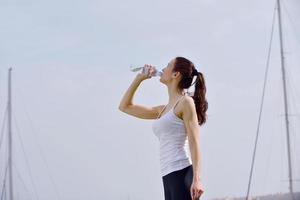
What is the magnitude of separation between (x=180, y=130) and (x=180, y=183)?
11.2 inches

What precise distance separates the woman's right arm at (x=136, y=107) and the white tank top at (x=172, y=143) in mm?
418

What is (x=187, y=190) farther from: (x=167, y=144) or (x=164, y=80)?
(x=164, y=80)

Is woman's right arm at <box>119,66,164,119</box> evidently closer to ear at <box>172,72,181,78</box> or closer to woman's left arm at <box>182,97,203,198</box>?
ear at <box>172,72,181,78</box>

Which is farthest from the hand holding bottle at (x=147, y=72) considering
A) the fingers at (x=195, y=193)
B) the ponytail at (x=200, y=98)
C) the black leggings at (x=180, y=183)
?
the fingers at (x=195, y=193)

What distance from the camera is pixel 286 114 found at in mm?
17484

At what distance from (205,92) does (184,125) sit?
0.29m

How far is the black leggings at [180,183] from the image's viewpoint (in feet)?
12.0

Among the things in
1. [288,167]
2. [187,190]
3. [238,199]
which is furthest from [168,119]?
[238,199]

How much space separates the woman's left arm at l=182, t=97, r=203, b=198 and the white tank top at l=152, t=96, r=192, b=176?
0.05 metres

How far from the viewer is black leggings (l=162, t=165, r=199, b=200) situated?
144 inches

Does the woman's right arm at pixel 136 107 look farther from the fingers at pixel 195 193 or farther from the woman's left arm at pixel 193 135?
the fingers at pixel 195 193

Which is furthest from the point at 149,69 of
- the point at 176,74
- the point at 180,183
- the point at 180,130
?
the point at 180,183

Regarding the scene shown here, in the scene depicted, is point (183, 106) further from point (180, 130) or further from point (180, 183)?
point (180, 183)

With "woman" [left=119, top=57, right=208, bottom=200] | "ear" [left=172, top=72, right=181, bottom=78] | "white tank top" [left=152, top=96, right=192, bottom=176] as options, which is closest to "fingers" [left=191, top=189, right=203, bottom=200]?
"woman" [left=119, top=57, right=208, bottom=200]
